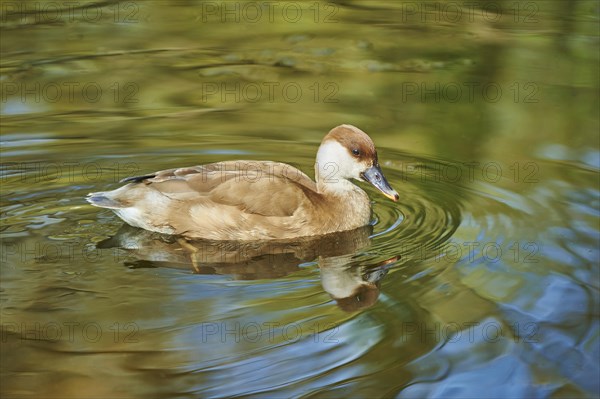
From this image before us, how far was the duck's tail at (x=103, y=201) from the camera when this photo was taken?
7.58 meters

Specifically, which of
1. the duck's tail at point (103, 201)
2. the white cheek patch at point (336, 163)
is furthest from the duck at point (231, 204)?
the white cheek patch at point (336, 163)

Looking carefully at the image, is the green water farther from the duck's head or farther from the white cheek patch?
the white cheek patch

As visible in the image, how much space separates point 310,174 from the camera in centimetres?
895

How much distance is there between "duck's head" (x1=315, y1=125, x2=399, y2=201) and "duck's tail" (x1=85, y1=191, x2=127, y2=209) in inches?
64.4

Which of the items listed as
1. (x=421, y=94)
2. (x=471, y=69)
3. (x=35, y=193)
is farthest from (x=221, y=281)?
(x=471, y=69)

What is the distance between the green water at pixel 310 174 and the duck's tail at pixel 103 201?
0.20 m

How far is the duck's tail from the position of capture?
299 inches

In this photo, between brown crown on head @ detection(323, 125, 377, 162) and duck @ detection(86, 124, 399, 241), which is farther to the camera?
brown crown on head @ detection(323, 125, 377, 162)

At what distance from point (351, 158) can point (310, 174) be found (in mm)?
1045

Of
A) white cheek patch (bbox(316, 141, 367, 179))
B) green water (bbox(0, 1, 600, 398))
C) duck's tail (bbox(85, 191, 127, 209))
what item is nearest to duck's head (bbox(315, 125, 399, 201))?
white cheek patch (bbox(316, 141, 367, 179))

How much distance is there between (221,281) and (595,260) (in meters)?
2.57

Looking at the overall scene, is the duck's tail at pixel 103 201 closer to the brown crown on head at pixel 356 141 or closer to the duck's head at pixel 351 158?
the duck's head at pixel 351 158

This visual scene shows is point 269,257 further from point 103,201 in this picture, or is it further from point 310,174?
point 310,174

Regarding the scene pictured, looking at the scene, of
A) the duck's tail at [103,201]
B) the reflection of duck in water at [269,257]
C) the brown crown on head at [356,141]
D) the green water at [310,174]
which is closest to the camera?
the green water at [310,174]
